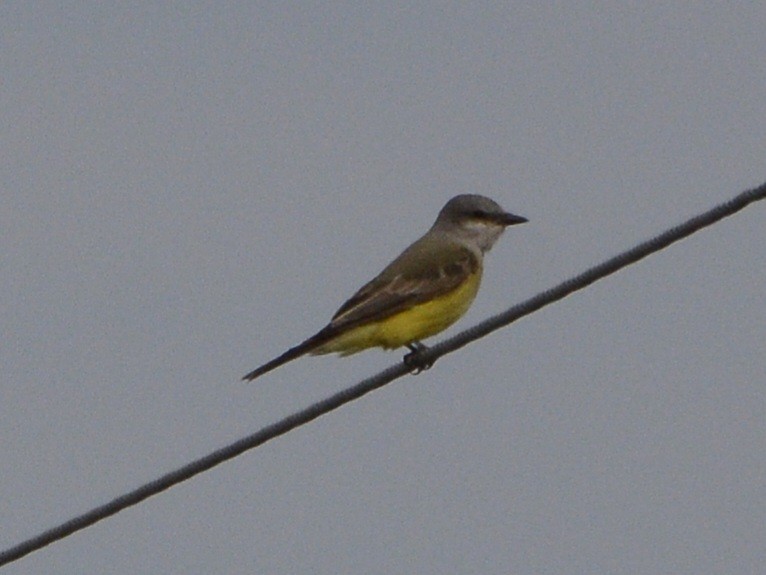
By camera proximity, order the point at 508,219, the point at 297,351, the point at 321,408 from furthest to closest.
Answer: the point at 508,219 → the point at 297,351 → the point at 321,408

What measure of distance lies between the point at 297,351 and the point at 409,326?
1162 millimetres

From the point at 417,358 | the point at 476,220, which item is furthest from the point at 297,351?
the point at 476,220

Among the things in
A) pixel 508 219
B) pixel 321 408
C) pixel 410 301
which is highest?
pixel 508 219

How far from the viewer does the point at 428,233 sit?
1362 centimetres

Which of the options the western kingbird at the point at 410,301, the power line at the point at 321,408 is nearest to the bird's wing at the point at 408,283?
the western kingbird at the point at 410,301

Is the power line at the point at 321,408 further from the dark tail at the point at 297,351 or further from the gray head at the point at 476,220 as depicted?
the gray head at the point at 476,220

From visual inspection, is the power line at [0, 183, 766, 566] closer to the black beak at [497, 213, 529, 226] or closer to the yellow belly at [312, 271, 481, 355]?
the yellow belly at [312, 271, 481, 355]

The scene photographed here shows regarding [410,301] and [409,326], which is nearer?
[409,326]

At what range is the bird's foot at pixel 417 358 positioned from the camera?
416 inches

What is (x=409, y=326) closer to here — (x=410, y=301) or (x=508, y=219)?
(x=410, y=301)

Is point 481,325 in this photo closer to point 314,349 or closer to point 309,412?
point 309,412

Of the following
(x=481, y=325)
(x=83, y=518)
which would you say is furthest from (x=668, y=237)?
(x=83, y=518)

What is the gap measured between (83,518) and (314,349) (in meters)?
3.40

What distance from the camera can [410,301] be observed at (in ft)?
37.8
